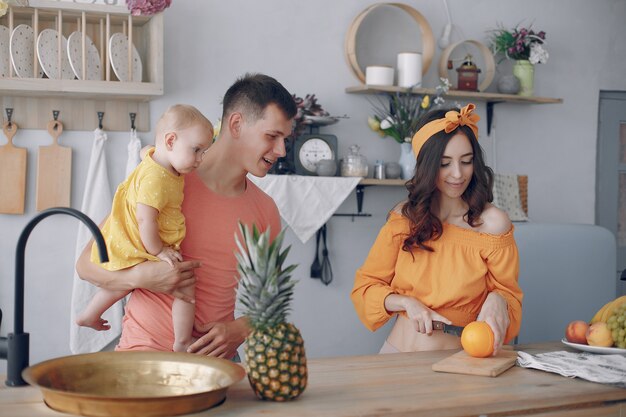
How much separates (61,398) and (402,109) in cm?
313

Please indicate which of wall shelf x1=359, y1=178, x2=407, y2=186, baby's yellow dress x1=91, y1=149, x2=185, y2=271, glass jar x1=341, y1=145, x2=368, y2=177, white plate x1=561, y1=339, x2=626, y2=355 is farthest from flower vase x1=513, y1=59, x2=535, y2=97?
baby's yellow dress x1=91, y1=149, x2=185, y2=271

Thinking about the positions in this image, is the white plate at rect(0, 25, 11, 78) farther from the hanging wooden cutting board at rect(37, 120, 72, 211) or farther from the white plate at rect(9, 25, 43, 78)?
the hanging wooden cutting board at rect(37, 120, 72, 211)

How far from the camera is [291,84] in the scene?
4375 mm

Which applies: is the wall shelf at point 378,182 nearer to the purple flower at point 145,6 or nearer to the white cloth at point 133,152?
the white cloth at point 133,152

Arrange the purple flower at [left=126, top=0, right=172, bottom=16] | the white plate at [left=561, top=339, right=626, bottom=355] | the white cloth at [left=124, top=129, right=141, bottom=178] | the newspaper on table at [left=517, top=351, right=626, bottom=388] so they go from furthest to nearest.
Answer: the white cloth at [left=124, top=129, right=141, bottom=178], the purple flower at [left=126, top=0, right=172, bottom=16], the white plate at [left=561, top=339, right=626, bottom=355], the newspaper on table at [left=517, top=351, right=626, bottom=388]

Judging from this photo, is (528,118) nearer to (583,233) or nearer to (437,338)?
(583,233)

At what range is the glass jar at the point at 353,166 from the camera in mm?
4336

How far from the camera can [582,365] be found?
2209 mm

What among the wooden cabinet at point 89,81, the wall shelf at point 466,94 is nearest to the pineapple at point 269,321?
the wooden cabinet at point 89,81

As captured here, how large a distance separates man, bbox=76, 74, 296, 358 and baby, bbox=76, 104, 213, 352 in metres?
0.04

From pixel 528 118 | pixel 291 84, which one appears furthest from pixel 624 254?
pixel 291 84

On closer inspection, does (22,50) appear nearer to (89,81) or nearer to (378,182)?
(89,81)

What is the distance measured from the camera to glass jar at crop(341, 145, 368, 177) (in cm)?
434

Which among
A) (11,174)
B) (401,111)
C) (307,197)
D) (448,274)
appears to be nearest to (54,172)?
(11,174)
